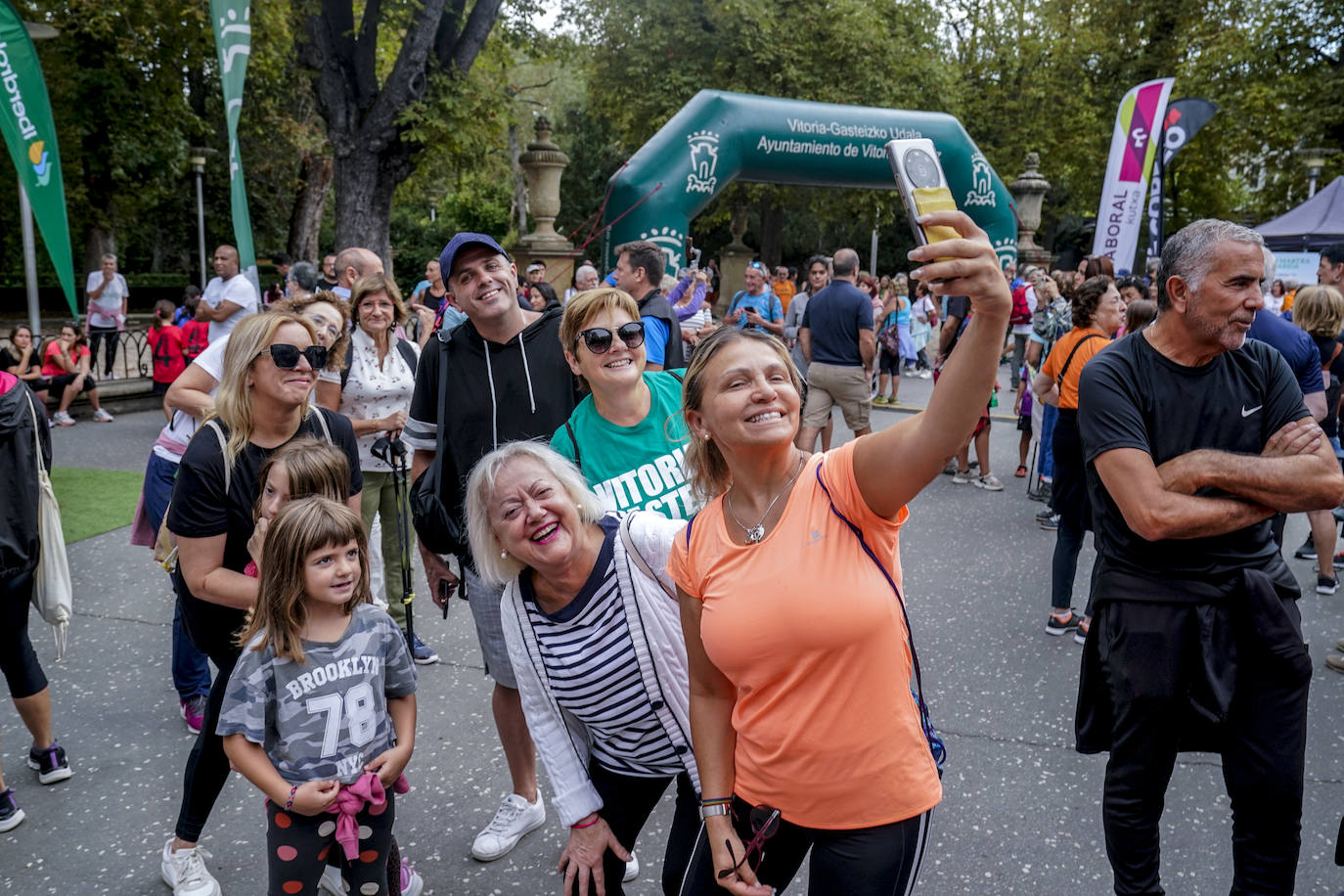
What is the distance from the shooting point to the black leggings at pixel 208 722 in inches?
112

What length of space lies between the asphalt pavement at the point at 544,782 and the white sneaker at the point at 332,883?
8.8 inches

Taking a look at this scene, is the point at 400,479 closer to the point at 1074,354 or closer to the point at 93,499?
the point at 1074,354

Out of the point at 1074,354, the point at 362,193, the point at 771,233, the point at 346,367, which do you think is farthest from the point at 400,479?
the point at 771,233

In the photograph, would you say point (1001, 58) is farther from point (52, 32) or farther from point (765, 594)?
point (765, 594)

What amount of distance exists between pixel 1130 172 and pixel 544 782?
12.4 m

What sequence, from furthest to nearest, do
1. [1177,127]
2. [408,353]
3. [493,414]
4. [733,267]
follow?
[733,267], [1177,127], [408,353], [493,414]

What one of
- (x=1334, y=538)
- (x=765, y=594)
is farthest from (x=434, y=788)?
(x=1334, y=538)

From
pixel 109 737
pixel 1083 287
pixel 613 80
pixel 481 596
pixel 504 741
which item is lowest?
pixel 109 737

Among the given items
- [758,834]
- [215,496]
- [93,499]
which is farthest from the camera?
[93,499]

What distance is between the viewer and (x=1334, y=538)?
557 cm

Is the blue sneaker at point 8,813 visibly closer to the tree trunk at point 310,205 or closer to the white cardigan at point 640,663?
the white cardigan at point 640,663

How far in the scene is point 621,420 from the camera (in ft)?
9.62

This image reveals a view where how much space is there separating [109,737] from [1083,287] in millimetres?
5339

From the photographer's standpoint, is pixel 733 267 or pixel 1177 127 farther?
pixel 733 267
